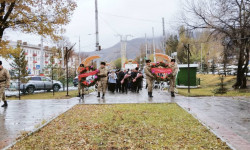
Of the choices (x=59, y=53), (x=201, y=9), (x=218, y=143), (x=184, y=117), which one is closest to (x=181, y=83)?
(x=201, y=9)

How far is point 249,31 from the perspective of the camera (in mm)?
19875

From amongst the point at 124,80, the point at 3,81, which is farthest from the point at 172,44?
the point at 3,81

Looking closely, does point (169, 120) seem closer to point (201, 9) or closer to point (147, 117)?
point (147, 117)

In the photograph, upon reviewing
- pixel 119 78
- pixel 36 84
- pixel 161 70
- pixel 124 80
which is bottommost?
pixel 36 84

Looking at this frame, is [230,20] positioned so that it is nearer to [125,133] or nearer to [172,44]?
[125,133]

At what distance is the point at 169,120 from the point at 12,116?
216 inches

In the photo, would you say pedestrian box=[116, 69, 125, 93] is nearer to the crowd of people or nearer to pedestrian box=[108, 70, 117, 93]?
the crowd of people

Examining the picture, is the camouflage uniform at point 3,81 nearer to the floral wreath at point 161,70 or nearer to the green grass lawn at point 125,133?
the green grass lawn at point 125,133

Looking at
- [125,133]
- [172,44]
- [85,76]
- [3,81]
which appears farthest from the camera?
[172,44]

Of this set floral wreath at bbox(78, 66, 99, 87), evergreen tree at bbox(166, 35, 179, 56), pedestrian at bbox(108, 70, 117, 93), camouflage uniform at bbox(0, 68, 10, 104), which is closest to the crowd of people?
pedestrian at bbox(108, 70, 117, 93)

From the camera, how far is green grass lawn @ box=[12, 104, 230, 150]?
556 cm

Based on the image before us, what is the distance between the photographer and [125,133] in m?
6.53

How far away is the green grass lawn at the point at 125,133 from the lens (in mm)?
5562

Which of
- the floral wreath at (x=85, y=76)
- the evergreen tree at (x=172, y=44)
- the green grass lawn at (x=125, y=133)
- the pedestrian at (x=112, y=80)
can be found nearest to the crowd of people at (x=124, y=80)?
the pedestrian at (x=112, y=80)
